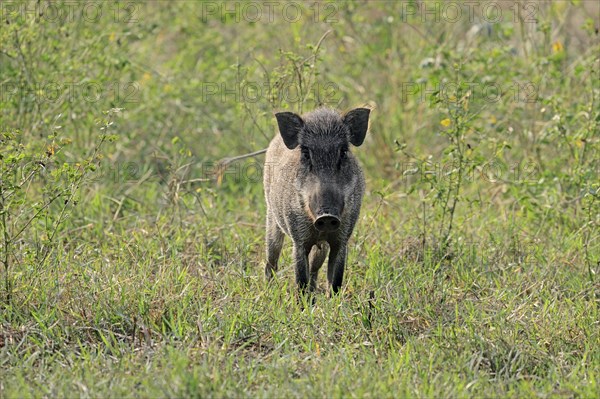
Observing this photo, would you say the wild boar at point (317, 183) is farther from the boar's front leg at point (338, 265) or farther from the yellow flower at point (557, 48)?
the yellow flower at point (557, 48)

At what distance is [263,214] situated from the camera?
810 cm

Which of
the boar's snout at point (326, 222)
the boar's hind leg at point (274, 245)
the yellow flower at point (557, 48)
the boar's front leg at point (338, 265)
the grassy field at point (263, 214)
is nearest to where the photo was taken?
the grassy field at point (263, 214)

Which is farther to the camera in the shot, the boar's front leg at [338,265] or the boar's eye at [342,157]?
the boar's front leg at [338,265]

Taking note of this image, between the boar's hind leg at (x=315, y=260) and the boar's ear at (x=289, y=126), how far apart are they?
737 millimetres

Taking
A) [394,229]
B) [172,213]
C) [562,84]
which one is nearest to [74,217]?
[172,213]

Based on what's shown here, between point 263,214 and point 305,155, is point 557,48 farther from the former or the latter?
point 305,155

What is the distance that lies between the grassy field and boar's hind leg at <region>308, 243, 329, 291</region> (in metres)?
0.22

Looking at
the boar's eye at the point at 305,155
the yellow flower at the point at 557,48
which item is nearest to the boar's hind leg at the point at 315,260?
the boar's eye at the point at 305,155

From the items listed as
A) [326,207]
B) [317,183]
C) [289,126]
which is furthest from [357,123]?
[326,207]

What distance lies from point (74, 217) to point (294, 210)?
215cm

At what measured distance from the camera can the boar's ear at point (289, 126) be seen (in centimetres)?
637

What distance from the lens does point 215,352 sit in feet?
16.3

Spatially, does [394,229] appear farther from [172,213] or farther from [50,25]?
[50,25]

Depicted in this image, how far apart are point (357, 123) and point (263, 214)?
1.82 meters
